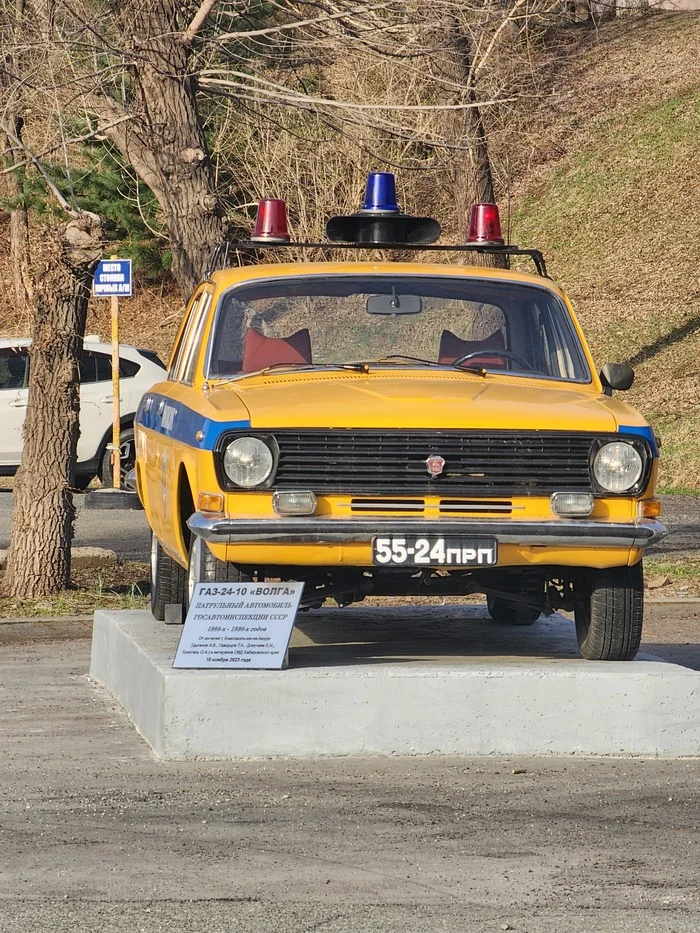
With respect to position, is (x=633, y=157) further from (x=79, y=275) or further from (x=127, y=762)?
(x=127, y=762)

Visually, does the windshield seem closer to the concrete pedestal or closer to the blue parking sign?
the concrete pedestal

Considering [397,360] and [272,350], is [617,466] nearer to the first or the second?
[397,360]

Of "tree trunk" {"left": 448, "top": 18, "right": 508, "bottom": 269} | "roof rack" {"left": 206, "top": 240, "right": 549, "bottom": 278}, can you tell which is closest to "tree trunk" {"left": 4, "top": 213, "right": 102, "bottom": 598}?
"tree trunk" {"left": 448, "top": 18, "right": 508, "bottom": 269}

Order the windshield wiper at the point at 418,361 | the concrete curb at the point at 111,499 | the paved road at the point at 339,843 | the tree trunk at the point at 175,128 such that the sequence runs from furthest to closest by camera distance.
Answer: the tree trunk at the point at 175,128 → the concrete curb at the point at 111,499 → the windshield wiper at the point at 418,361 → the paved road at the point at 339,843

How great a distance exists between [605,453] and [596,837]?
205 centimetres

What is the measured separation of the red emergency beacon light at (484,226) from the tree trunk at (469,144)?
22 centimetres

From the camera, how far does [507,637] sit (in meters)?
9.33

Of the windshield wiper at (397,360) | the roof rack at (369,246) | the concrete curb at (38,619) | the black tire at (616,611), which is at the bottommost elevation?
the concrete curb at (38,619)

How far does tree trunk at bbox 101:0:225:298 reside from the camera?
12.2 metres

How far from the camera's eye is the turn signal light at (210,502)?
704 centimetres

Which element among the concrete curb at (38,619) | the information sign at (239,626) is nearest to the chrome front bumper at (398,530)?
the information sign at (239,626)

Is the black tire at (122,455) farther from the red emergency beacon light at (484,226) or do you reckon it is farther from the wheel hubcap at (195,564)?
the wheel hubcap at (195,564)

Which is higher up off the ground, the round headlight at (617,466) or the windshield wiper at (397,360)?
the windshield wiper at (397,360)

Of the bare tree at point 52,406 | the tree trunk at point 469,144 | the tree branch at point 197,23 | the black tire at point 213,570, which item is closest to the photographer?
the black tire at point 213,570
